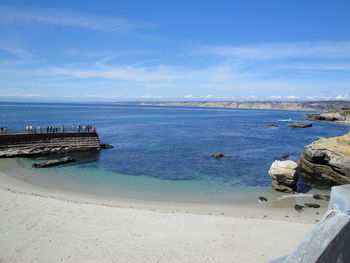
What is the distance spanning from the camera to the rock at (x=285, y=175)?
73.9 ft

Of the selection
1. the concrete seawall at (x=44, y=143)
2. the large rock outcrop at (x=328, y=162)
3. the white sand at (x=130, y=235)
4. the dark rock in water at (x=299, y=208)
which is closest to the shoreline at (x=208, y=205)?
the dark rock in water at (x=299, y=208)

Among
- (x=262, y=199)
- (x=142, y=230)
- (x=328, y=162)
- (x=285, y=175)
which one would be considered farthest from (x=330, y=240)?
(x=328, y=162)

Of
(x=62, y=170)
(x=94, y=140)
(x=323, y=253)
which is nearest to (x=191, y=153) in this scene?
(x=94, y=140)

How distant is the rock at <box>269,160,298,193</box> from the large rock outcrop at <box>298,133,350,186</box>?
4.51m

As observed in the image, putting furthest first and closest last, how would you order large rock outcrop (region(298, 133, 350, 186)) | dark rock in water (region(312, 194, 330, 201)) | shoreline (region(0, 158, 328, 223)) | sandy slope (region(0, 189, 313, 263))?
large rock outcrop (region(298, 133, 350, 186)), dark rock in water (region(312, 194, 330, 201)), shoreline (region(0, 158, 328, 223)), sandy slope (region(0, 189, 313, 263))

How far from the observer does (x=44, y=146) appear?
38.2 metres

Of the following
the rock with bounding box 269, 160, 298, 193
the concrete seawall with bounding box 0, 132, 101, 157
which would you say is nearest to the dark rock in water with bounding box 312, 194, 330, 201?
the rock with bounding box 269, 160, 298, 193

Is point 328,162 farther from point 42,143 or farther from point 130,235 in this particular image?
point 42,143

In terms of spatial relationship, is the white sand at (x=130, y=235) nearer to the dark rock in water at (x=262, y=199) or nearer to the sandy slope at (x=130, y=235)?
the sandy slope at (x=130, y=235)

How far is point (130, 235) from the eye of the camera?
43.4ft

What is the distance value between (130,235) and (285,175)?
14943 millimetres

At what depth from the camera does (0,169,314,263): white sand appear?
37.1 ft

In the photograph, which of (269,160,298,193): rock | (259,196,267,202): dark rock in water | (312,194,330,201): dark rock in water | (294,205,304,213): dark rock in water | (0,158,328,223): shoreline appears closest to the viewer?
(0,158,328,223): shoreline

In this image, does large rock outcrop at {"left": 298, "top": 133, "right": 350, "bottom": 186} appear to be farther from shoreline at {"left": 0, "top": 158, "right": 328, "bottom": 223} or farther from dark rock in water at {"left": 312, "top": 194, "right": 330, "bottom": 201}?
shoreline at {"left": 0, "top": 158, "right": 328, "bottom": 223}
